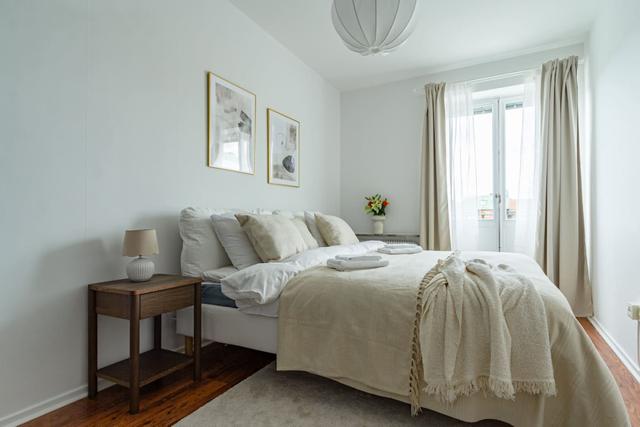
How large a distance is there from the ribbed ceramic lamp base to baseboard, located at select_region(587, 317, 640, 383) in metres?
2.96

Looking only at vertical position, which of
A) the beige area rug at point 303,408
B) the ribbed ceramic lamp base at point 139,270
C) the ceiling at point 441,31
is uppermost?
the ceiling at point 441,31

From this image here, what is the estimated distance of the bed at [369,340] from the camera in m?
1.41

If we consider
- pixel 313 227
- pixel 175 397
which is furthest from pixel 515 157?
pixel 175 397

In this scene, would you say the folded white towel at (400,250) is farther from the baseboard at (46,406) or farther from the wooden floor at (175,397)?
the baseboard at (46,406)

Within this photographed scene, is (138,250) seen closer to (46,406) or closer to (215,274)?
(215,274)

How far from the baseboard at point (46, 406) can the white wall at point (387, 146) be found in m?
3.63

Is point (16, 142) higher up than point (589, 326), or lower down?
higher up

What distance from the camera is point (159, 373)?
1.93 metres

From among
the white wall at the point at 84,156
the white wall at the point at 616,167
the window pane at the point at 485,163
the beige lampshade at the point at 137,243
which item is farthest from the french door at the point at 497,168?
the beige lampshade at the point at 137,243

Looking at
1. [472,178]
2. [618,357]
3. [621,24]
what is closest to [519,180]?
[472,178]

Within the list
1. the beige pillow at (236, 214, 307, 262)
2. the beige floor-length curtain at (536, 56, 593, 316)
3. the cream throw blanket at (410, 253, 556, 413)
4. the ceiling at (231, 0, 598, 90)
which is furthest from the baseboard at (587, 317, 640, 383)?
the ceiling at (231, 0, 598, 90)

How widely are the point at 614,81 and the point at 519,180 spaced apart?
1.41 meters

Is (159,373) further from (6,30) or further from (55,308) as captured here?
(6,30)

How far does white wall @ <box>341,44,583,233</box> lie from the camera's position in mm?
4617
